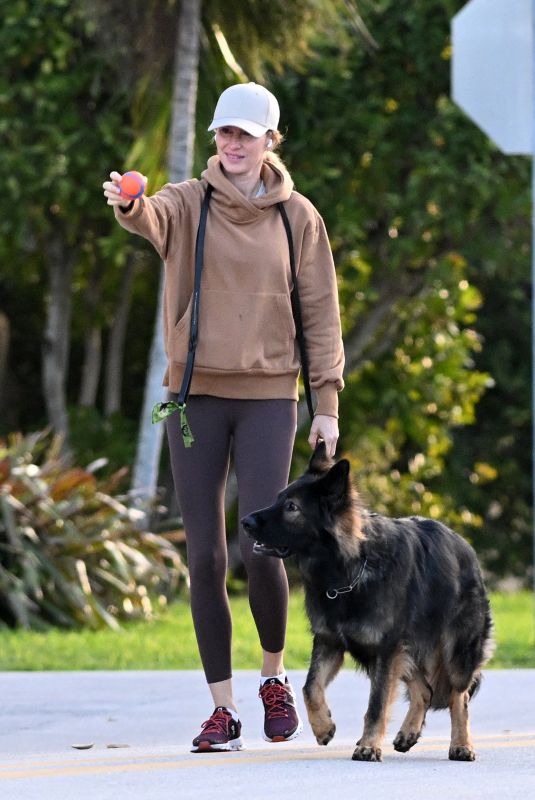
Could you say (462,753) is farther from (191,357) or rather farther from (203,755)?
(191,357)

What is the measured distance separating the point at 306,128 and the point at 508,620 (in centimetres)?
587

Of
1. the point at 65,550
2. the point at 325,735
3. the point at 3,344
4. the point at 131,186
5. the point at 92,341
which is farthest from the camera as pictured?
the point at 92,341

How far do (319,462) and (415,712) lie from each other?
0.98 metres

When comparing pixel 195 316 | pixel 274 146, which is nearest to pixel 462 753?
pixel 195 316

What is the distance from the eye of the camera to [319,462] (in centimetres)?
571

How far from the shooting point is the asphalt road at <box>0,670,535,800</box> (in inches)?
198

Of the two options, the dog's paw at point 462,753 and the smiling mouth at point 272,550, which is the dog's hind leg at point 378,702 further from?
the smiling mouth at point 272,550

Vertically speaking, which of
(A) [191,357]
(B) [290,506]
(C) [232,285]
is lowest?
(B) [290,506]

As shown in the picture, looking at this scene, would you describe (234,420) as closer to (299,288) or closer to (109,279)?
(299,288)

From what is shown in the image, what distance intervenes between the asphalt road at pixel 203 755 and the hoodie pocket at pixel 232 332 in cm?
134

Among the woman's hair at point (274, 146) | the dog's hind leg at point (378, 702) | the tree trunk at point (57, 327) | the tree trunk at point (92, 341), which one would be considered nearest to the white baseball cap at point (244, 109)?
the woman's hair at point (274, 146)

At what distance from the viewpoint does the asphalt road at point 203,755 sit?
502 centimetres

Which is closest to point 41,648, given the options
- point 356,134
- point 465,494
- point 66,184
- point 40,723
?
point 40,723

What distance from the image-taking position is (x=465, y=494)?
24.4m
